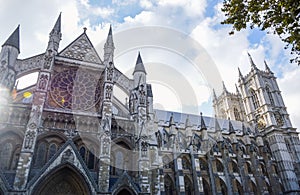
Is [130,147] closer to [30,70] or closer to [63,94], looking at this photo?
[63,94]

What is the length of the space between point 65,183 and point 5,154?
440cm

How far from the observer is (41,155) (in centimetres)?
1491

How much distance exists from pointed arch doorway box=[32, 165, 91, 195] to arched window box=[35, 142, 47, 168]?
167 cm

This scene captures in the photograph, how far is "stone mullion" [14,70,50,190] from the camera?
42.3ft

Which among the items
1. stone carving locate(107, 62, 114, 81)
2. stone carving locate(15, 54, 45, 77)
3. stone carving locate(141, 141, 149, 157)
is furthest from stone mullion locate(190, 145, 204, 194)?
stone carving locate(15, 54, 45, 77)

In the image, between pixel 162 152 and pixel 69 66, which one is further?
pixel 162 152

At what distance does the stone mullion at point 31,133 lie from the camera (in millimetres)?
12898

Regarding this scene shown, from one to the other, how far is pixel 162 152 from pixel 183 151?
3.44 metres

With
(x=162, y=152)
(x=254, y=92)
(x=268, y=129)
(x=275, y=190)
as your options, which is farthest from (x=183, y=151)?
(x=254, y=92)

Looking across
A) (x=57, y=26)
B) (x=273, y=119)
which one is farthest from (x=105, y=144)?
(x=273, y=119)

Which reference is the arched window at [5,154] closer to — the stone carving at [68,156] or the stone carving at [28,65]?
the stone carving at [68,156]

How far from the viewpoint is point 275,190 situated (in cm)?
3228

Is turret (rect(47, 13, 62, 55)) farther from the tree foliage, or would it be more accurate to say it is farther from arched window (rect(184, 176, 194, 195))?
arched window (rect(184, 176, 194, 195))

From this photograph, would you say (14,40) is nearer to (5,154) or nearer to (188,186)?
(5,154)
